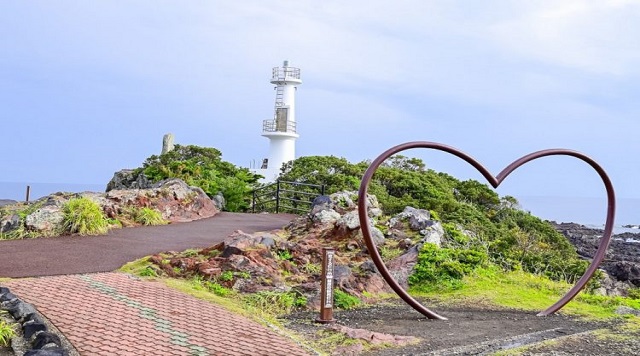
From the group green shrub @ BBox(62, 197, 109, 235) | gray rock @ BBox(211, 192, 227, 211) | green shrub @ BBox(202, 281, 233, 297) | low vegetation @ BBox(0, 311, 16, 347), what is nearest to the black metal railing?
gray rock @ BBox(211, 192, 227, 211)

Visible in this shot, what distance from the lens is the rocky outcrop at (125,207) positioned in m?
12.8

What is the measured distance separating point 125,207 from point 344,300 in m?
7.54

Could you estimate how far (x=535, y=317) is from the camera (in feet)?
29.9

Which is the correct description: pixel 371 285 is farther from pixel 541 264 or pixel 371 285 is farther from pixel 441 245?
pixel 541 264

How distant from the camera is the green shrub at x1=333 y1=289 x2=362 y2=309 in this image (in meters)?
9.01

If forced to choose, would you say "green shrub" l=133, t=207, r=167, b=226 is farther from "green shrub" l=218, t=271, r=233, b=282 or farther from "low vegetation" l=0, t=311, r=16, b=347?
"low vegetation" l=0, t=311, r=16, b=347

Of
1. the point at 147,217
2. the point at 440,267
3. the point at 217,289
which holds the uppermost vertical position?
the point at 147,217

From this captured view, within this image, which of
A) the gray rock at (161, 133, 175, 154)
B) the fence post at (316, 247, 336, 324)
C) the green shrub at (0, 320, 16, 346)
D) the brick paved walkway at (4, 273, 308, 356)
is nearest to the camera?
the green shrub at (0, 320, 16, 346)

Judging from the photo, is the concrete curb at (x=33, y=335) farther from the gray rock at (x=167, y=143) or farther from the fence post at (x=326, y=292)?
the gray rock at (x=167, y=143)

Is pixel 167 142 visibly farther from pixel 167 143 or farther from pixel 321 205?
pixel 321 205

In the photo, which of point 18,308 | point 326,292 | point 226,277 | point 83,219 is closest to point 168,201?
point 83,219

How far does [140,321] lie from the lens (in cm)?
696

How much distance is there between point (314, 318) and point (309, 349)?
1.40 metres

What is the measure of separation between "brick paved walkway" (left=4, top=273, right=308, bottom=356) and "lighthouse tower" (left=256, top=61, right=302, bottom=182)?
30.9 m
